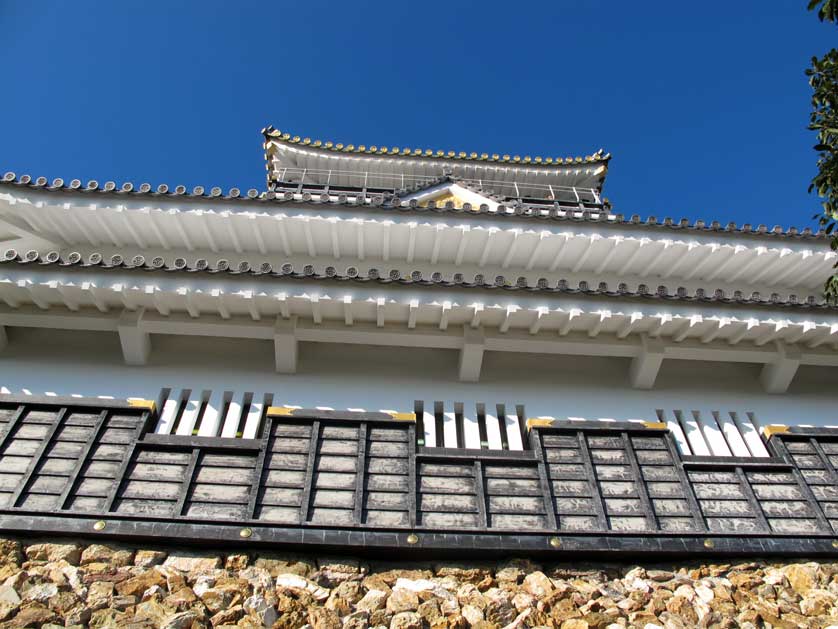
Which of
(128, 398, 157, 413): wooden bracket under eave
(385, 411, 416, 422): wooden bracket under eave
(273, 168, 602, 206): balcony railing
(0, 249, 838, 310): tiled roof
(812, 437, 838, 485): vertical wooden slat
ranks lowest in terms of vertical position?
(812, 437, 838, 485): vertical wooden slat

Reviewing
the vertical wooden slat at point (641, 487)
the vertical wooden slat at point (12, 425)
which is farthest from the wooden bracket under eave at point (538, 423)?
the vertical wooden slat at point (12, 425)

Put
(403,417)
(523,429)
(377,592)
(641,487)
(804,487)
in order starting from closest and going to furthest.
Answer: (377,592) → (641,487) → (804,487) → (403,417) → (523,429)

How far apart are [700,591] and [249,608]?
3669 millimetres

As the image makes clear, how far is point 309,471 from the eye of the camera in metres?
5.88

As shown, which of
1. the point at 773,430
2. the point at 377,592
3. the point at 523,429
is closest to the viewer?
the point at 377,592

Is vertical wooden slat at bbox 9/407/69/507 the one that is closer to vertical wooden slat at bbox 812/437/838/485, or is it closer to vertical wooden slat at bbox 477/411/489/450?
vertical wooden slat at bbox 477/411/489/450

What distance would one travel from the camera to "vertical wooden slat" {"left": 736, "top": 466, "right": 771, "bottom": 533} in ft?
19.6

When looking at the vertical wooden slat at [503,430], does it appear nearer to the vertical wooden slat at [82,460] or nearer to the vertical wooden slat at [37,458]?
the vertical wooden slat at [82,460]

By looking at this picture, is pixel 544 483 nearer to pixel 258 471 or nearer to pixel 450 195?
pixel 258 471

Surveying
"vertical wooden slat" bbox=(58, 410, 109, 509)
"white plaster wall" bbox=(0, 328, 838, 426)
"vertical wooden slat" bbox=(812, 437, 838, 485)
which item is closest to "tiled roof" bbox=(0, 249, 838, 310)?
"white plaster wall" bbox=(0, 328, 838, 426)

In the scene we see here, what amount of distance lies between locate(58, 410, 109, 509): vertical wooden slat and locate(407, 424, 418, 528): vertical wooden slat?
2.90 meters

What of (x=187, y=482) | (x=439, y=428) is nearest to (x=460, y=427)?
(x=439, y=428)

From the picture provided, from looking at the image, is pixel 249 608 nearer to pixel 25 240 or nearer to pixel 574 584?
pixel 574 584

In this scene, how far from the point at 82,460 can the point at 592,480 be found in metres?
4.65
